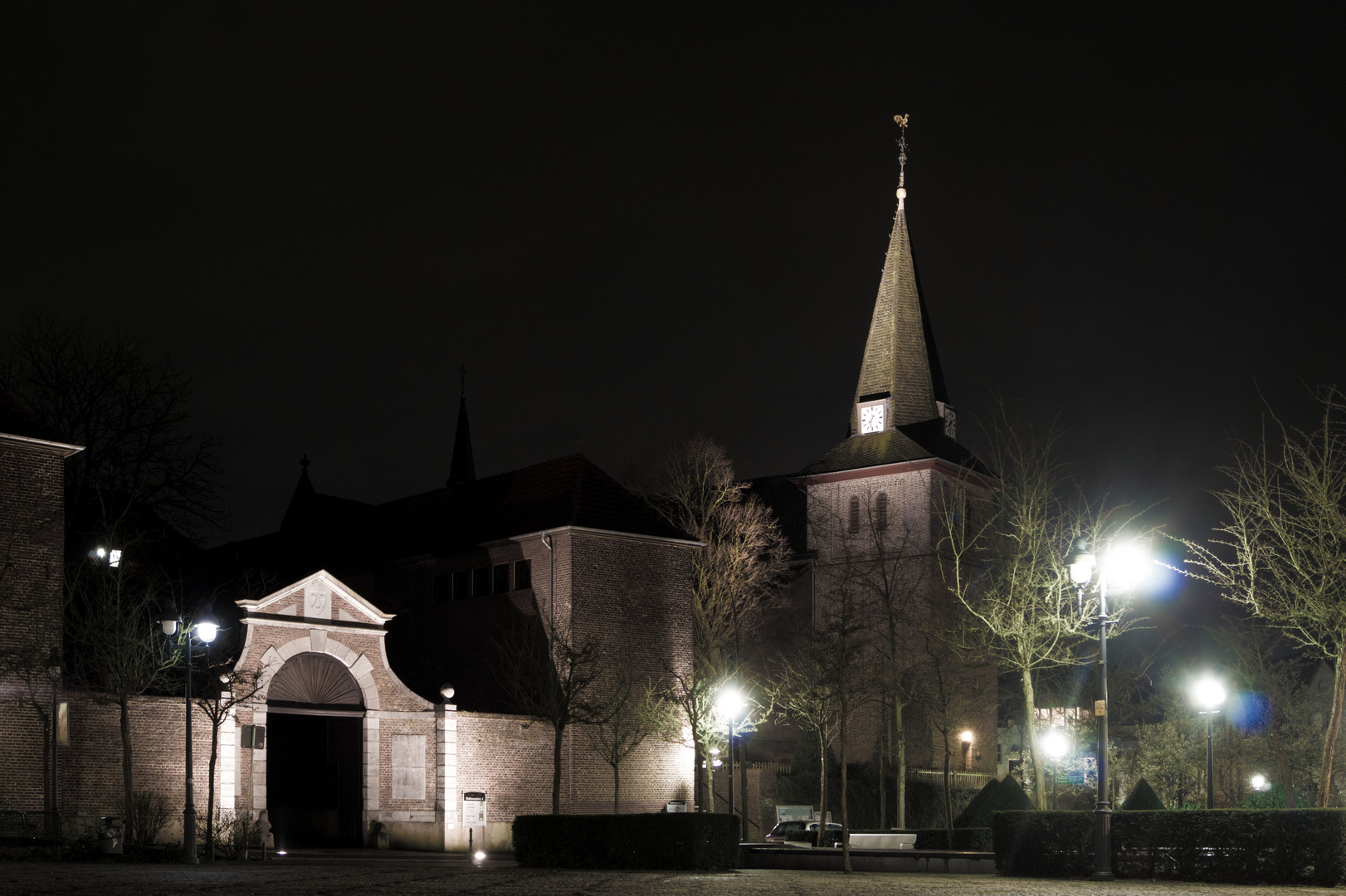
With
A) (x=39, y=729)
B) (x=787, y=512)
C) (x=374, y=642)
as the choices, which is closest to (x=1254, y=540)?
(x=374, y=642)

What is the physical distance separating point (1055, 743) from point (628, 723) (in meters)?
18.5

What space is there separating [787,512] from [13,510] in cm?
4564

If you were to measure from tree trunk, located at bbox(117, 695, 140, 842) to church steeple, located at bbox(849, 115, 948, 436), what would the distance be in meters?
42.5

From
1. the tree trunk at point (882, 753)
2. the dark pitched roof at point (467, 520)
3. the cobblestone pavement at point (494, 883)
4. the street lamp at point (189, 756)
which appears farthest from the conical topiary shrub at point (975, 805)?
the street lamp at point (189, 756)

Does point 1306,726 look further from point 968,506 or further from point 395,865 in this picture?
point 395,865

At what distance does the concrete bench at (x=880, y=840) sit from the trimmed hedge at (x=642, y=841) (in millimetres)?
8352

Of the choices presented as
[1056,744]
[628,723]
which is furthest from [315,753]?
[1056,744]

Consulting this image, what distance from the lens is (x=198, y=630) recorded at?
87.9ft

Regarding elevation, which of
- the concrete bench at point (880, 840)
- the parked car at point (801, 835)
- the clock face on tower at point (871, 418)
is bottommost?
the parked car at point (801, 835)

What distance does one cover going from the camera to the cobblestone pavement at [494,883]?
57.5ft

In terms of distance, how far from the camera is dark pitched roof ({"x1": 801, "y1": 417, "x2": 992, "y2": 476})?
64062 millimetres

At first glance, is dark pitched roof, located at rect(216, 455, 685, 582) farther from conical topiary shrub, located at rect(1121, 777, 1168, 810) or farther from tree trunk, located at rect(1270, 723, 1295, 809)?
tree trunk, located at rect(1270, 723, 1295, 809)

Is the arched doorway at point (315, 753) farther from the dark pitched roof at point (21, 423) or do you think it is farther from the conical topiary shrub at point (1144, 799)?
the conical topiary shrub at point (1144, 799)

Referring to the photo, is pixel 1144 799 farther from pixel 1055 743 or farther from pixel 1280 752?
pixel 1280 752
